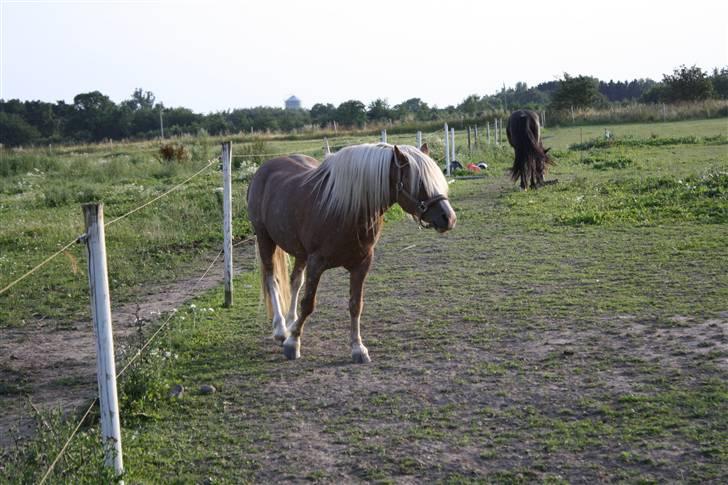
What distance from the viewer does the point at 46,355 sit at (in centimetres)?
622

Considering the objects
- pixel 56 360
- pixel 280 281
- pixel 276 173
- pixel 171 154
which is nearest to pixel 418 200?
pixel 276 173

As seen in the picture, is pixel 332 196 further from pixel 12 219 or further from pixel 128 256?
pixel 12 219

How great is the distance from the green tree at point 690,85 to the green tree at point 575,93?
599 cm

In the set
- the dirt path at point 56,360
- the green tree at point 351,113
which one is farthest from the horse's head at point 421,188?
the green tree at point 351,113

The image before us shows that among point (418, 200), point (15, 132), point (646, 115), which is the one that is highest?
point (15, 132)

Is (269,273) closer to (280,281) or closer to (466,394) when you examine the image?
(280,281)

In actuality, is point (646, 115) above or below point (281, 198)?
above

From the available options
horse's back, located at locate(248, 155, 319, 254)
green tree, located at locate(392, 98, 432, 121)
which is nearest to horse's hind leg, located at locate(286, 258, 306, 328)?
horse's back, located at locate(248, 155, 319, 254)

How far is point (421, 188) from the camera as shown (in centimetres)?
516

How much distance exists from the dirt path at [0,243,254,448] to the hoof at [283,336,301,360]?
1.09 meters

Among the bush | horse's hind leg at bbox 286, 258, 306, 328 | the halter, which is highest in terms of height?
the bush

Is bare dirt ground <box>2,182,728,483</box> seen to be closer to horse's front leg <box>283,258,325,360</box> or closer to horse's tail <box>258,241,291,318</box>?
horse's front leg <box>283,258,325,360</box>

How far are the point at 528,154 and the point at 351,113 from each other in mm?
43414

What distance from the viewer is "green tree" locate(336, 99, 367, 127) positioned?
56531 millimetres
